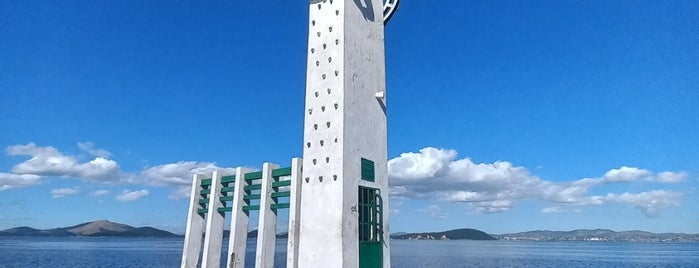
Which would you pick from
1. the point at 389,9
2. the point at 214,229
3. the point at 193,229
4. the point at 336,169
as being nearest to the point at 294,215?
the point at 336,169

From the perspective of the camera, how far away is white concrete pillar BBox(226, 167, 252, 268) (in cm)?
1652

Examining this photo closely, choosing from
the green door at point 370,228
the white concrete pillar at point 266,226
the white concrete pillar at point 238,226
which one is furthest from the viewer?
the white concrete pillar at point 238,226

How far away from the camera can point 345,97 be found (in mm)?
14406

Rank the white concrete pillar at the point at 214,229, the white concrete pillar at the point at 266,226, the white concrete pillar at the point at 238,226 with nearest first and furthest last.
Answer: the white concrete pillar at the point at 266,226 → the white concrete pillar at the point at 238,226 → the white concrete pillar at the point at 214,229

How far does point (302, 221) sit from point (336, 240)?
1334 millimetres

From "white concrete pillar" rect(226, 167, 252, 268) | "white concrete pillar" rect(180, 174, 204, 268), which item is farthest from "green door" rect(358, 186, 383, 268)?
"white concrete pillar" rect(180, 174, 204, 268)

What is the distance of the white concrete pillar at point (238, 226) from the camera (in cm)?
1652

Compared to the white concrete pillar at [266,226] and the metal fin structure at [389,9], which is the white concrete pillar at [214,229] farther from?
the metal fin structure at [389,9]

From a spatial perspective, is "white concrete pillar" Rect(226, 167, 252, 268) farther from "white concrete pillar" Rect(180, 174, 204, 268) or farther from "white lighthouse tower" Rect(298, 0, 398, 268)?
"white lighthouse tower" Rect(298, 0, 398, 268)

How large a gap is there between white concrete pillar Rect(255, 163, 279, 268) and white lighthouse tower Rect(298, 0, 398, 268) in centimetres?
154

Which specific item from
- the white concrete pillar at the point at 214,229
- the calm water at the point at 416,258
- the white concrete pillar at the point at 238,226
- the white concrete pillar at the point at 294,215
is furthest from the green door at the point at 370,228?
the calm water at the point at 416,258

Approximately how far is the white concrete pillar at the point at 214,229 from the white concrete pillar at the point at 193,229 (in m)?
1.00

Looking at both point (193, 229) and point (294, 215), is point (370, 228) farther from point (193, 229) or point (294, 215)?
point (193, 229)

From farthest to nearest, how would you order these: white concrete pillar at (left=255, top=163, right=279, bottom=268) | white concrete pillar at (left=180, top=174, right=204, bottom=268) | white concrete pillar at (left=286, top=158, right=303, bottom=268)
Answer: white concrete pillar at (left=180, top=174, right=204, bottom=268)
white concrete pillar at (left=255, top=163, right=279, bottom=268)
white concrete pillar at (left=286, top=158, right=303, bottom=268)
